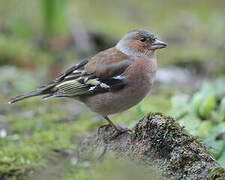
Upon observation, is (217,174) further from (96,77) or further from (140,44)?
(140,44)

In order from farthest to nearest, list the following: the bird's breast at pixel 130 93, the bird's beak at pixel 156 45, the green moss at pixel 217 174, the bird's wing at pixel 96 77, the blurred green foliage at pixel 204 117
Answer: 1. the bird's beak at pixel 156 45
2. the bird's wing at pixel 96 77
3. the bird's breast at pixel 130 93
4. the blurred green foliage at pixel 204 117
5. the green moss at pixel 217 174

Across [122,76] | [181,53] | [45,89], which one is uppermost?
[122,76]

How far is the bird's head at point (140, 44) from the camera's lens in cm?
497

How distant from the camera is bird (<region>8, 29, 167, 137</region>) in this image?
15.0 feet

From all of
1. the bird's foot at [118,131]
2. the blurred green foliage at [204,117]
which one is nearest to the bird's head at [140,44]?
the blurred green foliage at [204,117]

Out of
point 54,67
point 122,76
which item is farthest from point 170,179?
point 54,67

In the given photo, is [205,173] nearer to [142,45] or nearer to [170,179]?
[170,179]

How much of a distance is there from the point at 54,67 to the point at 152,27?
4.18 meters

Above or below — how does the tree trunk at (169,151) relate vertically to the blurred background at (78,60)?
above

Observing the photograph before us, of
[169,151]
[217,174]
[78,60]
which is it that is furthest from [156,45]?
[78,60]

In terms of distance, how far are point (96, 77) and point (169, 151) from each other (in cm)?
184

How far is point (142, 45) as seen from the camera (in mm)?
5016

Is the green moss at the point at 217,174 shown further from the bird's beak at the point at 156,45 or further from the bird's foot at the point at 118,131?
the bird's beak at the point at 156,45

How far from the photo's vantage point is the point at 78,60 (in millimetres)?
9164
